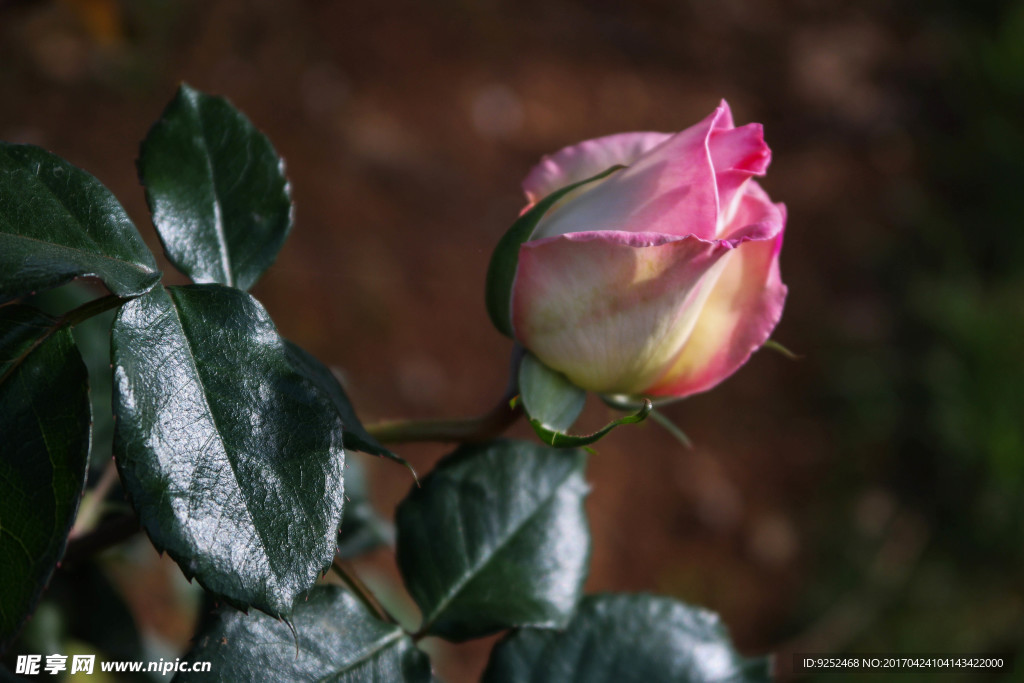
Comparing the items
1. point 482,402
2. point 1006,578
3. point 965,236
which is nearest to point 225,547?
point 482,402

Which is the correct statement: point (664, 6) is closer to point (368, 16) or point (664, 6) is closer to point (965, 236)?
point (368, 16)

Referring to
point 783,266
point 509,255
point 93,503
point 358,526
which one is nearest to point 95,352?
point 93,503

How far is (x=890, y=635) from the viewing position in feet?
4.97

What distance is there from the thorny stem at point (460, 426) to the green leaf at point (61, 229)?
130 millimetres

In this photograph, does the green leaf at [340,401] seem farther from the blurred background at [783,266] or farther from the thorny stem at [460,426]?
the blurred background at [783,266]

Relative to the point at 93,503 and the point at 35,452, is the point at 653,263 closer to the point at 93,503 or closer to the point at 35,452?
the point at 35,452

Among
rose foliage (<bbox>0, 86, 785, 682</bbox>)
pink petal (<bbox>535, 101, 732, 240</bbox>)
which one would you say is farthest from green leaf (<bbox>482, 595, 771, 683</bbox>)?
pink petal (<bbox>535, 101, 732, 240</bbox>)

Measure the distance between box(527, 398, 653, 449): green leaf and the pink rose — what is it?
0.14ft

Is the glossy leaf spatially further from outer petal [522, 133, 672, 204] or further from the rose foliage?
outer petal [522, 133, 672, 204]

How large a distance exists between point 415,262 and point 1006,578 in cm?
139

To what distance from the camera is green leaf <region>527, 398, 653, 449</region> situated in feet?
0.91

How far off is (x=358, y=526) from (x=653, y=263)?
0.35 metres

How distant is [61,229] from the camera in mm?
286

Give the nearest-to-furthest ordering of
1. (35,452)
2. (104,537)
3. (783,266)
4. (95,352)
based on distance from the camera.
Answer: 1. (35,452)
2. (104,537)
3. (95,352)
4. (783,266)
